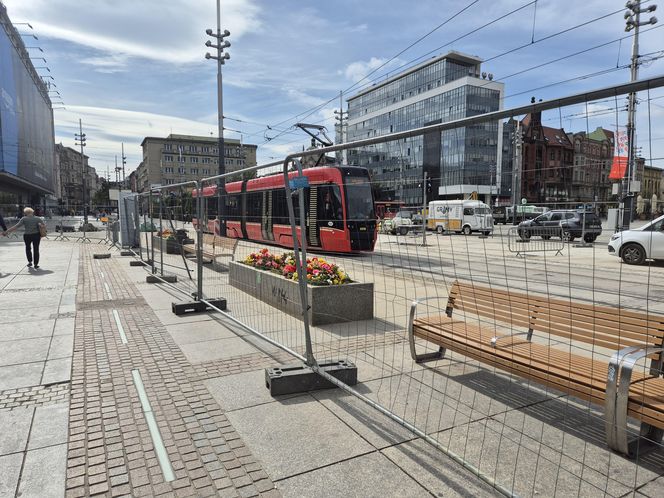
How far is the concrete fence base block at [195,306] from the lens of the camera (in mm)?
7009

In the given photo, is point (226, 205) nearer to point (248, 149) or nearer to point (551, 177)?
point (551, 177)

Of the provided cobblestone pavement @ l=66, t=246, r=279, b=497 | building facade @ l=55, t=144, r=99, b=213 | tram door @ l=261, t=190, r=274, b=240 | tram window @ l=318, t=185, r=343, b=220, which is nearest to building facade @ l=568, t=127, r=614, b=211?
cobblestone pavement @ l=66, t=246, r=279, b=497

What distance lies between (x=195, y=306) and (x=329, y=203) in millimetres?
7909

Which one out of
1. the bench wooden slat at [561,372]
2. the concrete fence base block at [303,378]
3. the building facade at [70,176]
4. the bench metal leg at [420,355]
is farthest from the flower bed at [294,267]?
the building facade at [70,176]

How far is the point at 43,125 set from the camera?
7031 centimetres

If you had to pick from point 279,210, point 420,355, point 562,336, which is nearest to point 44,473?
point 420,355

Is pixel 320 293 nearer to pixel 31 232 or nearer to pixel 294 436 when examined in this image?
pixel 294 436

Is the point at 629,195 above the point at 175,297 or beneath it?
above

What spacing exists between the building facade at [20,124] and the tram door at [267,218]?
39.0 m

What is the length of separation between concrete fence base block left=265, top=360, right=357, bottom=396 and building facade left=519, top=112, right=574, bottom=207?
2183 mm

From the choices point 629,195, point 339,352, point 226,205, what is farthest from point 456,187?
point 226,205

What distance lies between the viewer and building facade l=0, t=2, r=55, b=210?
45.4 m

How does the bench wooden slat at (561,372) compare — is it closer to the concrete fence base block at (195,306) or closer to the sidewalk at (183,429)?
the sidewalk at (183,429)

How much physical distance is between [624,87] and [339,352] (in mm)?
3833
